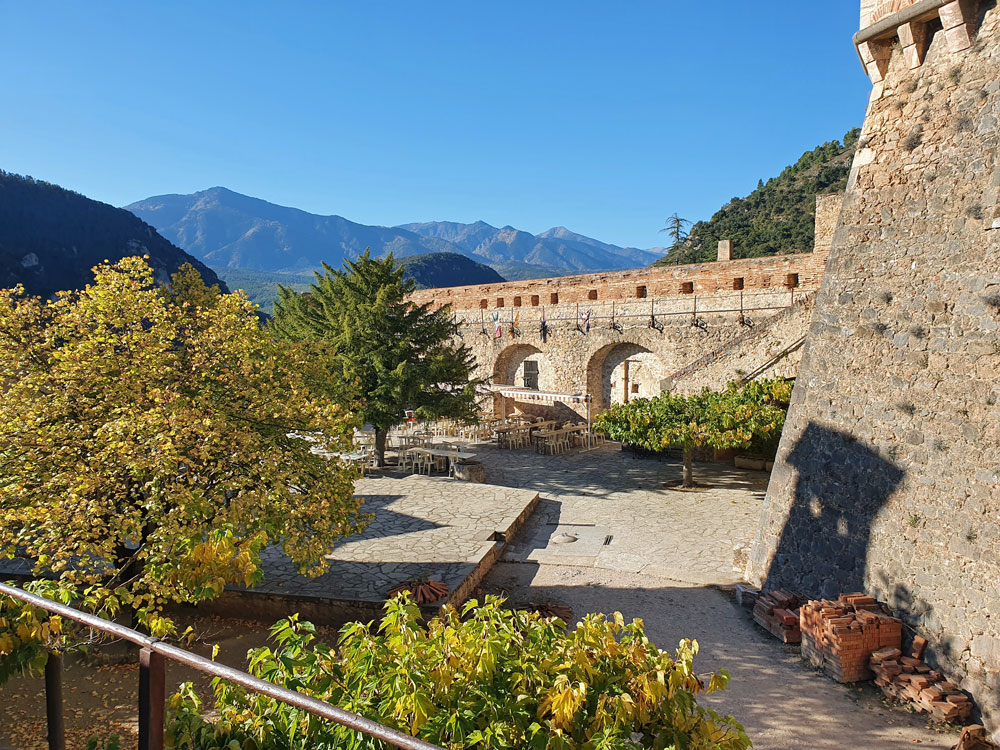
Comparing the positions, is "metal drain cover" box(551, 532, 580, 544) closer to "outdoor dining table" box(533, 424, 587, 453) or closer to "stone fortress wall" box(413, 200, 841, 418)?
"stone fortress wall" box(413, 200, 841, 418)

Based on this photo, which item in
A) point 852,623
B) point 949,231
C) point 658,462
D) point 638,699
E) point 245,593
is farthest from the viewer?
point 658,462

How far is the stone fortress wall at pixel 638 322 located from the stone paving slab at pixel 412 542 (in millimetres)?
6381

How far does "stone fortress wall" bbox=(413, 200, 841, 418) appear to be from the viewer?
46.7 feet

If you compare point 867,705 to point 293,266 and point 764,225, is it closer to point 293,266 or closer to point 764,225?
point 764,225

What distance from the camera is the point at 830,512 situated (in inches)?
250

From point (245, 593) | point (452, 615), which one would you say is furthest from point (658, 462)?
point (452, 615)

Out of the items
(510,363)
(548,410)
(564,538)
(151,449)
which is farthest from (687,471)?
(510,363)

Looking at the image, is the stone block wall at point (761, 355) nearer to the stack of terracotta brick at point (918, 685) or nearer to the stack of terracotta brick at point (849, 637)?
the stack of terracotta brick at point (849, 637)

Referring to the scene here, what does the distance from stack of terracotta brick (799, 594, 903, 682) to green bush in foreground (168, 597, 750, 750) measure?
3.41 metres

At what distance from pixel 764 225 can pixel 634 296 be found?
26.8 m

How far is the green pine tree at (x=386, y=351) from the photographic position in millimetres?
13359

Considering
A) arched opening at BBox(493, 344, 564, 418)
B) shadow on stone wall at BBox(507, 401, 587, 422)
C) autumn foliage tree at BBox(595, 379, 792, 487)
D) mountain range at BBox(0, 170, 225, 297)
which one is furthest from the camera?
mountain range at BBox(0, 170, 225, 297)

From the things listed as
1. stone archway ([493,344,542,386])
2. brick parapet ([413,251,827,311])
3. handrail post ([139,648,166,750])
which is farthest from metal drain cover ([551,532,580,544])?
stone archway ([493,344,542,386])

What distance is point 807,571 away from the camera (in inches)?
253
